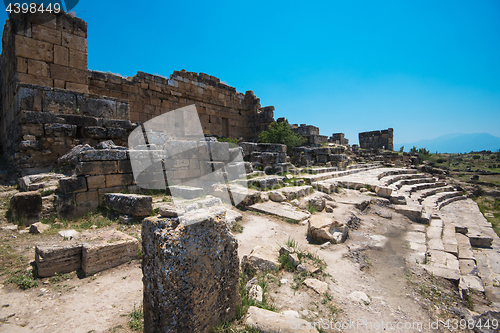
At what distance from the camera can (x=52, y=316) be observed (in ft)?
7.30

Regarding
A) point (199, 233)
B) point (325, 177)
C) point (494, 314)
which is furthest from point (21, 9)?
point (494, 314)

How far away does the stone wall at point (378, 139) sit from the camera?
920 inches

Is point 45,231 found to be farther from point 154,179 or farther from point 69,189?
point 154,179

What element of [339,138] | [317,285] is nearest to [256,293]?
[317,285]

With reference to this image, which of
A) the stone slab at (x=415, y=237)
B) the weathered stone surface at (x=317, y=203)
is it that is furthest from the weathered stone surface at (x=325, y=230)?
the stone slab at (x=415, y=237)

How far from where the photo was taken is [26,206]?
4012 millimetres

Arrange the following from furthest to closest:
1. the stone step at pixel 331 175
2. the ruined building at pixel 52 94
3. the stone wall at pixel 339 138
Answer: the stone wall at pixel 339 138
the stone step at pixel 331 175
the ruined building at pixel 52 94

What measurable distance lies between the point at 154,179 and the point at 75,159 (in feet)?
5.10

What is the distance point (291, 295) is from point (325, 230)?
5.80ft

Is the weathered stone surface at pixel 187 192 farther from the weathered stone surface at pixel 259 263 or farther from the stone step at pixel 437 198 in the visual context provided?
the stone step at pixel 437 198

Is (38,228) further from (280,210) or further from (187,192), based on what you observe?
(280,210)

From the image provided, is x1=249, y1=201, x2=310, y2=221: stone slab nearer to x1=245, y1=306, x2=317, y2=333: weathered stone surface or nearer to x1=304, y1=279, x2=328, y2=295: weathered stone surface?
x1=304, y1=279, x2=328, y2=295: weathered stone surface

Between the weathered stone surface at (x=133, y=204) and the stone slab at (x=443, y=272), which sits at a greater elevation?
the weathered stone surface at (x=133, y=204)

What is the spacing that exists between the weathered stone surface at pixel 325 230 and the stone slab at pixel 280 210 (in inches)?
26.9
